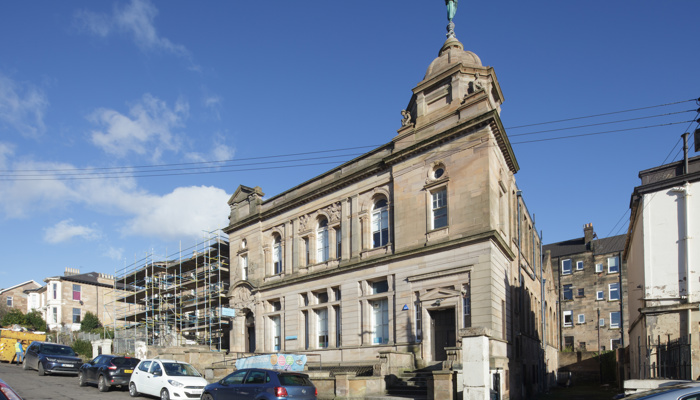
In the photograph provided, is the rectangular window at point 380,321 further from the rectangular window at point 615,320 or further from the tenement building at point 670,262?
the rectangular window at point 615,320

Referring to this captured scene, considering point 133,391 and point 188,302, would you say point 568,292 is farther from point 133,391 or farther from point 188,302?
point 133,391

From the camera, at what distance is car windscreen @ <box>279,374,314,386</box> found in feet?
49.6

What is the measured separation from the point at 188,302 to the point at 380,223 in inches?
776

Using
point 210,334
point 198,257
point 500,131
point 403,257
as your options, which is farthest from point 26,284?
point 500,131

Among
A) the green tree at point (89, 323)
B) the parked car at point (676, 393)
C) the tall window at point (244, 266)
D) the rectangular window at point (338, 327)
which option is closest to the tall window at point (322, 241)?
the rectangular window at point (338, 327)

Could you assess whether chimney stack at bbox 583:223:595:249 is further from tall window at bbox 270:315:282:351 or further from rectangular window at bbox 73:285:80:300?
rectangular window at bbox 73:285:80:300

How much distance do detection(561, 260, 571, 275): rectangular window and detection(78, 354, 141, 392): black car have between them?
48070mm

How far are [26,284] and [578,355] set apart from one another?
64.0 metres

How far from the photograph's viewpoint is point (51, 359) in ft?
88.4

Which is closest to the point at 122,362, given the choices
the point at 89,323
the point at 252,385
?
the point at 252,385

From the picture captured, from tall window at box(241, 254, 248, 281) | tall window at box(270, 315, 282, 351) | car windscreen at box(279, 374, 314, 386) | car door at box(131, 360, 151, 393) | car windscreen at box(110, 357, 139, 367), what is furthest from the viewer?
tall window at box(241, 254, 248, 281)

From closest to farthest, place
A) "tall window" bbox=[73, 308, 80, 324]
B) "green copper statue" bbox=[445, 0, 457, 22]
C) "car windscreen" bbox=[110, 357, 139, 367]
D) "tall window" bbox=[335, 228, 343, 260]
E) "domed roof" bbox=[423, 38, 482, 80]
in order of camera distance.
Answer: "car windscreen" bbox=[110, 357, 139, 367] → "domed roof" bbox=[423, 38, 482, 80] → "green copper statue" bbox=[445, 0, 457, 22] → "tall window" bbox=[335, 228, 343, 260] → "tall window" bbox=[73, 308, 80, 324]

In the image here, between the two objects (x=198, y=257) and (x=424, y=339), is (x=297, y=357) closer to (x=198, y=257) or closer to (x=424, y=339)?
(x=424, y=339)

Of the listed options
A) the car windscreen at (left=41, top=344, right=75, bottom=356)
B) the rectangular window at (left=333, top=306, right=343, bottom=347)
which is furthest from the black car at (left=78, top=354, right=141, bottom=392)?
the rectangular window at (left=333, top=306, right=343, bottom=347)
